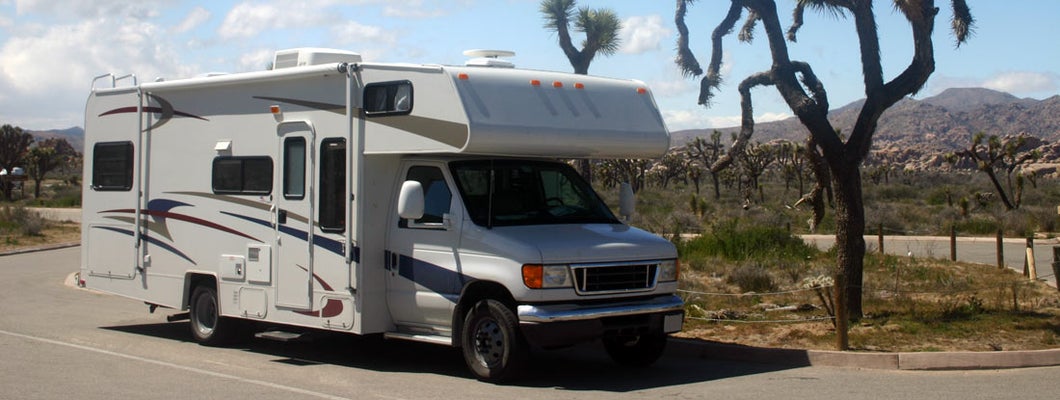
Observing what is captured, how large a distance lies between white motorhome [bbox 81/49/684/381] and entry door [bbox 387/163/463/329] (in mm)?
16

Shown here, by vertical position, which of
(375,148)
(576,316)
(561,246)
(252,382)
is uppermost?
(375,148)

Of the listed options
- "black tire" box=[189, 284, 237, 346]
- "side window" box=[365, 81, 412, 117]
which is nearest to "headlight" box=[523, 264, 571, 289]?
"side window" box=[365, 81, 412, 117]

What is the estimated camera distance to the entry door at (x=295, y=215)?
36.8ft

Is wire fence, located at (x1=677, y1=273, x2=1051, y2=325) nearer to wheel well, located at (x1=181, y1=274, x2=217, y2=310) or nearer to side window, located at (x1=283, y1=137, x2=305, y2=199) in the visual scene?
side window, located at (x1=283, y1=137, x2=305, y2=199)

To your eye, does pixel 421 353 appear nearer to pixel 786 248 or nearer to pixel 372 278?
pixel 372 278

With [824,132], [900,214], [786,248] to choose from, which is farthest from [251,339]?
[900,214]

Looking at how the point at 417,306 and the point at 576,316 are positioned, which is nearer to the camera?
the point at 576,316

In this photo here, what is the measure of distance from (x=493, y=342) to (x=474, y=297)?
0.48 meters

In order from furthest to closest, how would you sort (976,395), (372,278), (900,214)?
1. (900,214)
2. (372,278)
3. (976,395)

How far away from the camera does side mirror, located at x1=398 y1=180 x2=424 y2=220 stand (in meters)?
10.0

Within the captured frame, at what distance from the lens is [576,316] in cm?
974

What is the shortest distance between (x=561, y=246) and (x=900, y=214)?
33479mm

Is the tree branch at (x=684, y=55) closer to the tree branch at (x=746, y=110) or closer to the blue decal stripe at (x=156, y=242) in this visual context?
the tree branch at (x=746, y=110)

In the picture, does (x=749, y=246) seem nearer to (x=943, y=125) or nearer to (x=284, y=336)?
(x=284, y=336)
